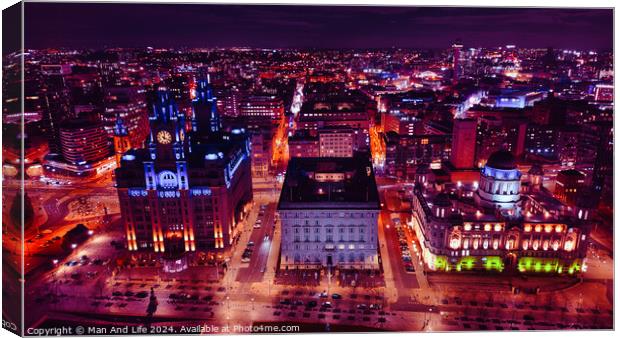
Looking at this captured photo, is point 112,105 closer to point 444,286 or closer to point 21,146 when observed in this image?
point 21,146

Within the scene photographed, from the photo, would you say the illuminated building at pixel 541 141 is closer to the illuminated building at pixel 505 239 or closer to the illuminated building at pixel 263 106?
the illuminated building at pixel 505 239

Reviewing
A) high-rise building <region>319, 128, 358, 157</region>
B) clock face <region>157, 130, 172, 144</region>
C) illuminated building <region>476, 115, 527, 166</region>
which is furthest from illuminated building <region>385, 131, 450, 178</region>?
clock face <region>157, 130, 172, 144</region>

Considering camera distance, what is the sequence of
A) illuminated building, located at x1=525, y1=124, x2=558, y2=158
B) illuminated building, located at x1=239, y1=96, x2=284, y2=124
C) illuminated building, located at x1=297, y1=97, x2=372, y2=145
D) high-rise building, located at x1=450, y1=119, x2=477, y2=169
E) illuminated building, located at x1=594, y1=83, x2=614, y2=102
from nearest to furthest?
illuminated building, located at x1=594, y1=83, x2=614, y2=102
high-rise building, located at x1=450, y1=119, x2=477, y2=169
illuminated building, located at x1=525, y1=124, x2=558, y2=158
illuminated building, located at x1=297, y1=97, x2=372, y2=145
illuminated building, located at x1=239, y1=96, x2=284, y2=124

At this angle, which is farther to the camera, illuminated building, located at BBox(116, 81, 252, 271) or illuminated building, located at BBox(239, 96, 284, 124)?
illuminated building, located at BBox(239, 96, 284, 124)

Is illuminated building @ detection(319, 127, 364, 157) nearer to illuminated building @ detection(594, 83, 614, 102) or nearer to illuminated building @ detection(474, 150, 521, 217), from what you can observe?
illuminated building @ detection(474, 150, 521, 217)

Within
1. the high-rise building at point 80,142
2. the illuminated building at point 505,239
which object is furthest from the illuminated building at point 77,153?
the illuminated building at point 505,239

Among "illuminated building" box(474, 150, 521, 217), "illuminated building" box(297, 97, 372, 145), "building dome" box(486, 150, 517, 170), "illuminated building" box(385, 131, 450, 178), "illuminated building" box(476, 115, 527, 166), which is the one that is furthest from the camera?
"illuminated building" box(297, 97, 372, 145)

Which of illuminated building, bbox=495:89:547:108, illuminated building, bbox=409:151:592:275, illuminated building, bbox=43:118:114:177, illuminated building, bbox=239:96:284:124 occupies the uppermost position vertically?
illuminated building, bbox=495:89:547:108

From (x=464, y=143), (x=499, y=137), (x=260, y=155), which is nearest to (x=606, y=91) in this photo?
(x=464, y=143)
